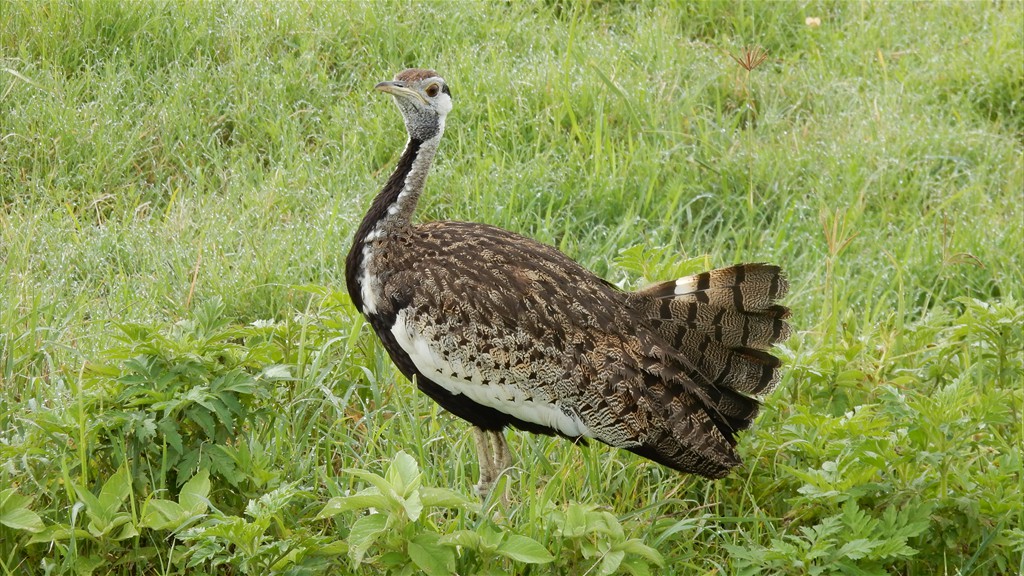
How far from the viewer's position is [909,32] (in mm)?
7367

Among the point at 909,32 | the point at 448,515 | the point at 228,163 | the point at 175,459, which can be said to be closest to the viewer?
the point at 175,459

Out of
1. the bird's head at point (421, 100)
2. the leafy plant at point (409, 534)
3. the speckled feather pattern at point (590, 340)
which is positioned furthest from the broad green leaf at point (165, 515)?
the bird's head at point (421, 100)

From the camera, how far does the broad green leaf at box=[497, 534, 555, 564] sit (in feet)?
10.6

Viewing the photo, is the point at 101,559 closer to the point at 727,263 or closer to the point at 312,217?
the point at 312,217

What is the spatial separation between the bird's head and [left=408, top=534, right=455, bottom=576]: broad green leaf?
1688 mm

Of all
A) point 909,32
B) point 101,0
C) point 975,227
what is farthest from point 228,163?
point 909,32

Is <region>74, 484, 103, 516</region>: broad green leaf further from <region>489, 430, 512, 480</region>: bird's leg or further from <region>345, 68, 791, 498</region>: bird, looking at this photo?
<region>489, 430, 512, 480</region>: bird's leg

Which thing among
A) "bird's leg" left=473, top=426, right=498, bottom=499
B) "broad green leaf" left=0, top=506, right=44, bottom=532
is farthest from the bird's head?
"broad green leaf" left=0, top=506, right=44, bottom=532

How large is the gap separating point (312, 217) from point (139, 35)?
5.70 ft

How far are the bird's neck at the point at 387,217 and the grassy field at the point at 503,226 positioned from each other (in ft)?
1.28

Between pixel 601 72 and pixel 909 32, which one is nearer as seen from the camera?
pixel 601 72

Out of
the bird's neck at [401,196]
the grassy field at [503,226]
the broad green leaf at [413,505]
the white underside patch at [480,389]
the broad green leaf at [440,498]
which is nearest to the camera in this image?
the broad green leaf at [413,505]

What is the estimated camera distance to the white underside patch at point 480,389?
389 centimetres

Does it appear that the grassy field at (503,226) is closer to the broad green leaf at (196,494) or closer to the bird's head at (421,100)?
the broad green leaf at (196,494)
